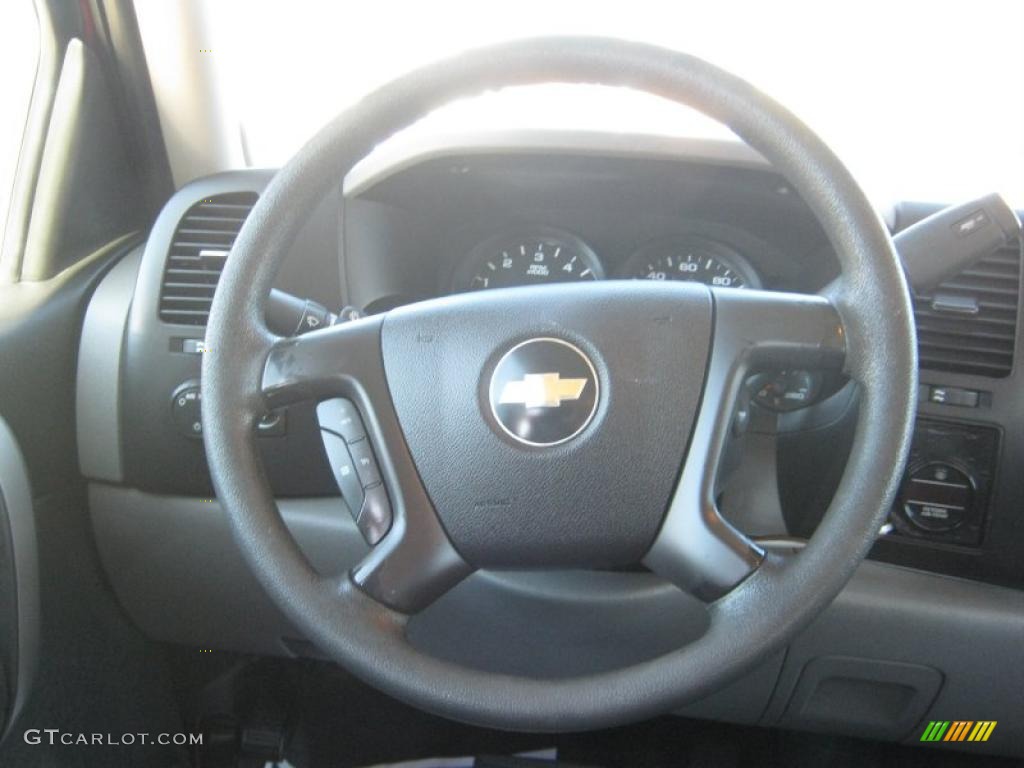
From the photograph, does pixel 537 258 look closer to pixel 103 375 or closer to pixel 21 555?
pixel 103 375

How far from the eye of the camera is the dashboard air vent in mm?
1147

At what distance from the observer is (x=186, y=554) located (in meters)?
1.34

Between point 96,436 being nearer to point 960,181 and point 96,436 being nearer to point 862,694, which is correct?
point 862,694

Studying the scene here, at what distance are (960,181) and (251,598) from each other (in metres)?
1.14

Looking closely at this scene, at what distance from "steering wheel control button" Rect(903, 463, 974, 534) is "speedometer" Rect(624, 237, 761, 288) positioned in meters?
0.35

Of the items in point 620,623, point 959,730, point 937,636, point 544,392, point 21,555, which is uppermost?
point 544,392

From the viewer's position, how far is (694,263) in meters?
1.34

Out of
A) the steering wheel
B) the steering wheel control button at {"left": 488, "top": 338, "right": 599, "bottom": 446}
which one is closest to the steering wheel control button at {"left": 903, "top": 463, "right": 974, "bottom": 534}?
the steering wheel

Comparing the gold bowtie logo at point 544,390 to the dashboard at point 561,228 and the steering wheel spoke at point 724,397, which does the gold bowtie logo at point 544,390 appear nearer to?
the steering wheel spoke at point 724,397

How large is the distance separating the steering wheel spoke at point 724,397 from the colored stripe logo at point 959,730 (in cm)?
67

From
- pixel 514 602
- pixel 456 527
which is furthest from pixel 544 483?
pixel 514 602

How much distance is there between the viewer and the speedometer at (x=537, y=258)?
136 cm

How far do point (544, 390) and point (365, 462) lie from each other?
0.19 meters
